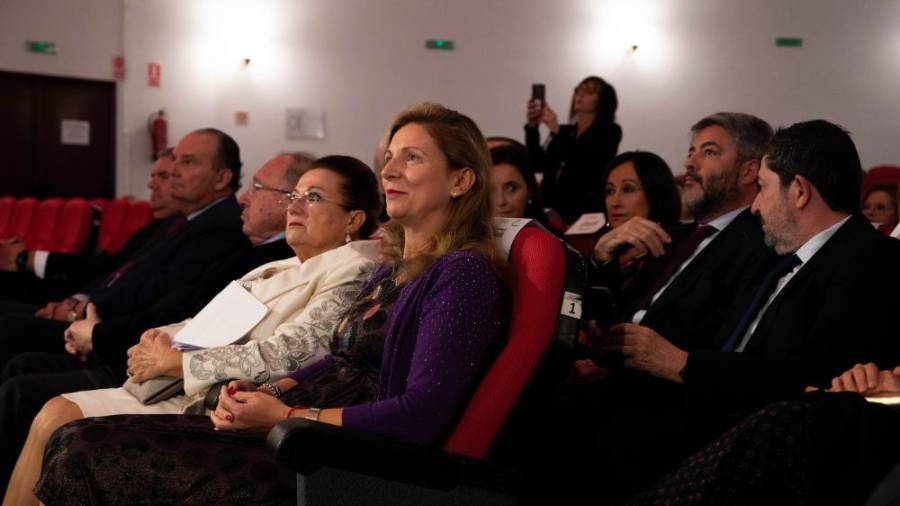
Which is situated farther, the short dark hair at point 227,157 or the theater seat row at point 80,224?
the theater seat row at point 80,224

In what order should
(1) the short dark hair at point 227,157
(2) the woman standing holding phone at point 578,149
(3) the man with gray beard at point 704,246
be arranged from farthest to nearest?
(2) the woman standing holding phone at point 578,149 < (1) the short dark hair at point 227,157 < (3) the man with gray beard at point 704,246

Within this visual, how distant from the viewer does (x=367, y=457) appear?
1502mm

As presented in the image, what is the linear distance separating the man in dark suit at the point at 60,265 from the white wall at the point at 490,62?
17.9 ft

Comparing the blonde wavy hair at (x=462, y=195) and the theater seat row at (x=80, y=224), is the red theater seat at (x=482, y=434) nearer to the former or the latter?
the blonde wavy hair at (x=462, y=195)

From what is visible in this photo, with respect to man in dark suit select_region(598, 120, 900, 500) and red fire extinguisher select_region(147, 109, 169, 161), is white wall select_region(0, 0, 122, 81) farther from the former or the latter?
man in dark suit select_region(598, 120, 900, 500)

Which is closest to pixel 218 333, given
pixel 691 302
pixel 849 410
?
pixel 691 302

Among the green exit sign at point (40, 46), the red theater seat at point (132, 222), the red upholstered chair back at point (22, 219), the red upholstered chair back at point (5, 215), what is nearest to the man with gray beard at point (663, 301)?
the red theater seat at point (132, 222)

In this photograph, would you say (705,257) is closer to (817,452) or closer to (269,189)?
(817,452)

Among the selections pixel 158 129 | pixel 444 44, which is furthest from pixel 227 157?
pixel 158 129

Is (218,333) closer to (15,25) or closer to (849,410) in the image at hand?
(849,410)

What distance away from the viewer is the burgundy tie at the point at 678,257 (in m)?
2.77

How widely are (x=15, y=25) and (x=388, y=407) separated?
29.4ft

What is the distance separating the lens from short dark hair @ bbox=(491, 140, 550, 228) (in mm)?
3318

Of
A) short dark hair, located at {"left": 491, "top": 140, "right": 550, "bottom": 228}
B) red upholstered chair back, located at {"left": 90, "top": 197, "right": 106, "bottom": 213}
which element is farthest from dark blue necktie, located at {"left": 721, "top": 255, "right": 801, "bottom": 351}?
red upholstered chair back, located at {"left": 90, "top": 197, "right": 106, "bottom": 213}
